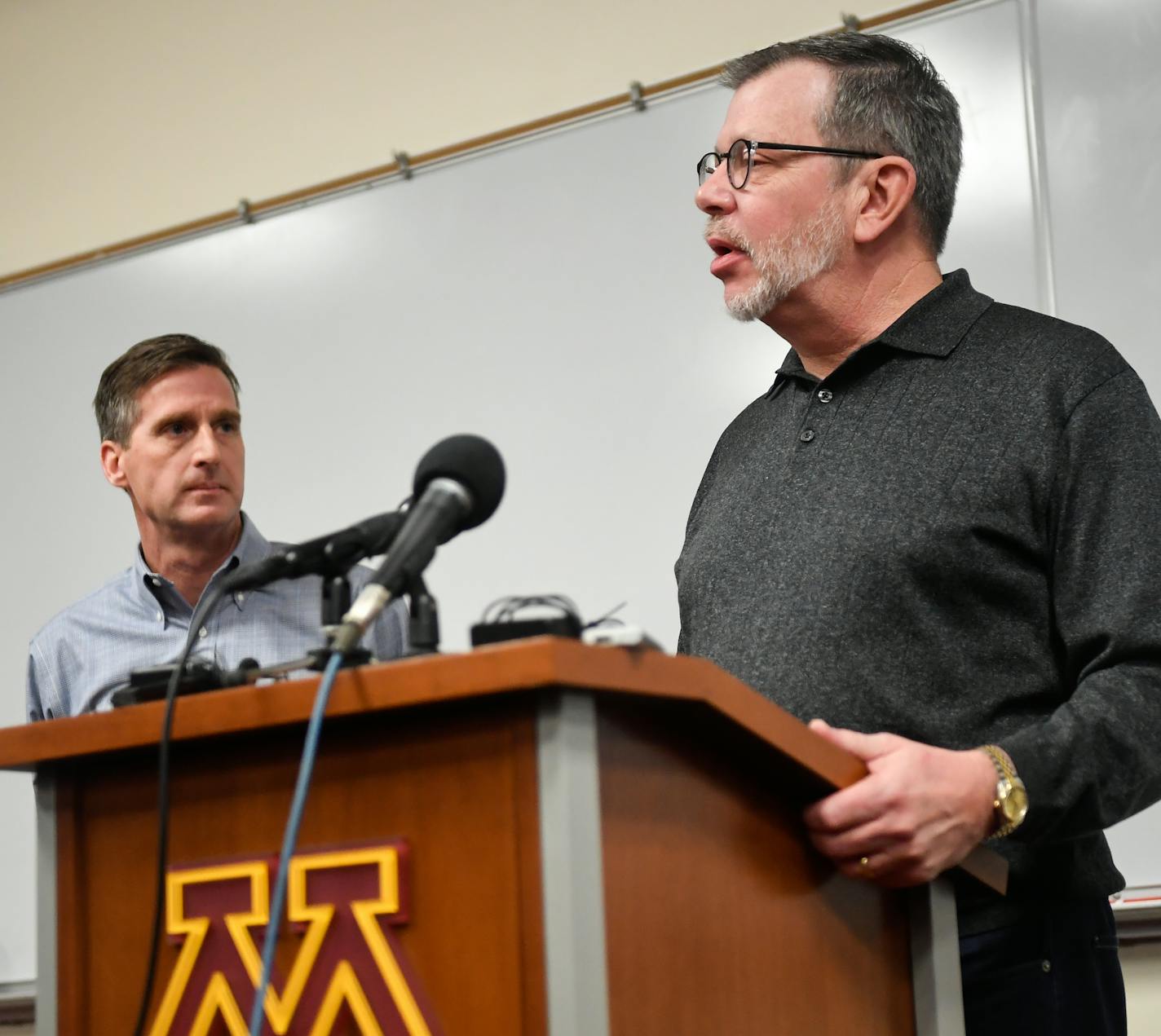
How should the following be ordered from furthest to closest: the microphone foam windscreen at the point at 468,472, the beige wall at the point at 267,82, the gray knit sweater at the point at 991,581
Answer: the beige wall at the point at 267,82 → the gray knit sweater at the point at 991,581 → the microphone foam windscreen at the point at 468,472

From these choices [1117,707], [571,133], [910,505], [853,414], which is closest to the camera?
[1117,707]

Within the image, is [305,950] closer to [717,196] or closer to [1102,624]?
[1102,624]

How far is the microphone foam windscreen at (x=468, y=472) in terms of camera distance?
43.5 inches

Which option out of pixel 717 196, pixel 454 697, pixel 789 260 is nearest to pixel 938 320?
pixel 789 260

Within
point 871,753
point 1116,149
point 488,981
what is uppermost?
point 1116,149

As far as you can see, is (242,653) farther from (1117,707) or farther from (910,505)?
(1117,707)

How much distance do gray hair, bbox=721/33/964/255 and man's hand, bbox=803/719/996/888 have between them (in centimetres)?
88

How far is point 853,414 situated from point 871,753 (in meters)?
0.58

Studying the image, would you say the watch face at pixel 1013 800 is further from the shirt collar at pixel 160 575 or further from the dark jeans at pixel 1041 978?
the shirt collar at pixel 160 575

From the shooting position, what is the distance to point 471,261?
317 cm

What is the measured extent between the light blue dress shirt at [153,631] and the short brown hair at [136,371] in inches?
10.0

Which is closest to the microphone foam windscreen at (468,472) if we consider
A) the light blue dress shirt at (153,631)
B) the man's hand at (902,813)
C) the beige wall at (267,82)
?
the man's hand at (902,813)

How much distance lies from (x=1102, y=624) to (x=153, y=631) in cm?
166

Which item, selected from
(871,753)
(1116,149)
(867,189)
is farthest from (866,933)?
(1116,149)
